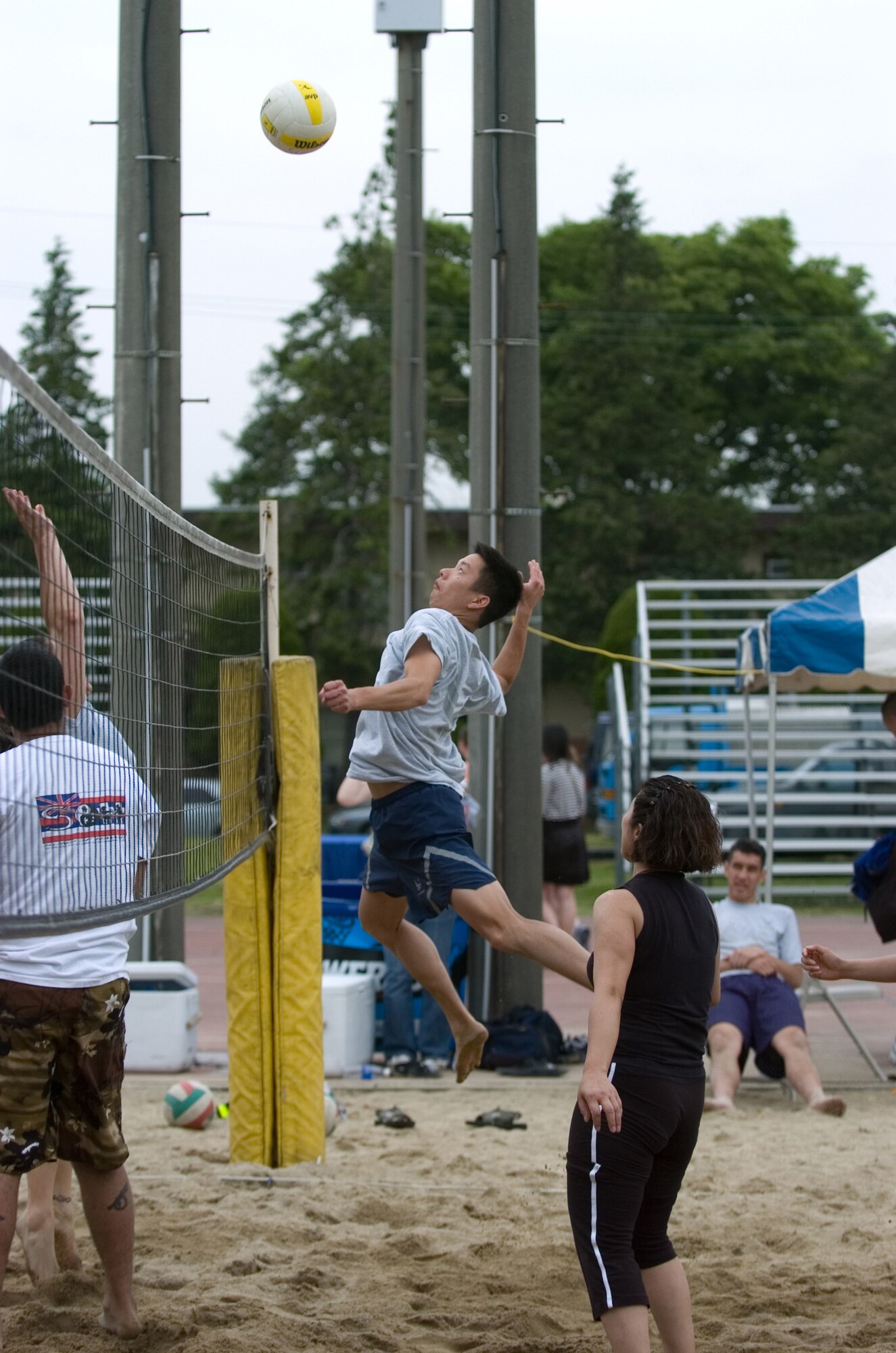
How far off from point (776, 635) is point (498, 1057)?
9.39ft

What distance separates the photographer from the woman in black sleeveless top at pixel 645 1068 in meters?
3.62

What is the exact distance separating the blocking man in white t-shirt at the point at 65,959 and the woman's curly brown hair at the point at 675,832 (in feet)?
4.43

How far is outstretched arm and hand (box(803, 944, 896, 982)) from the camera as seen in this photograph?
4.21 metres

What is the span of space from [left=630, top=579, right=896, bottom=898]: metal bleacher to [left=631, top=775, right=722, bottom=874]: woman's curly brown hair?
960 centimetres

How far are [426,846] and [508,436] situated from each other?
462cm

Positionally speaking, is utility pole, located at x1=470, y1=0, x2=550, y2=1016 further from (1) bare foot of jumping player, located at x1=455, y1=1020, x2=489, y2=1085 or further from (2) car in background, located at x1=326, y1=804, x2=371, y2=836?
(2) car in background, located at x1=326, y1=804, x2=371, y2=836

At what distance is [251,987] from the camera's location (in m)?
6.36

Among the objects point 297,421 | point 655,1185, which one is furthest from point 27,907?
point 297,421

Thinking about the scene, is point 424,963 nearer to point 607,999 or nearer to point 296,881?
point 296,881

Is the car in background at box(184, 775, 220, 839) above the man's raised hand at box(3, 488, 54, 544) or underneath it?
underneath

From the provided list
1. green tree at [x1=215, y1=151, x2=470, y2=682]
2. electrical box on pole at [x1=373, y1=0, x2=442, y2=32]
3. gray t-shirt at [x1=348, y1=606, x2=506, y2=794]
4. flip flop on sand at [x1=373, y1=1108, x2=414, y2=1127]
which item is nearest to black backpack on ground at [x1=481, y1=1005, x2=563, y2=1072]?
flip flop on sand at [x1=373, y1=1108, x2=414, y2=1127]

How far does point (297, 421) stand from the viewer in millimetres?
33000

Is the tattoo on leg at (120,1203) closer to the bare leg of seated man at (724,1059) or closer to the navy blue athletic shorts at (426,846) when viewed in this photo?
the navy blue athletic shorts at (426,846)

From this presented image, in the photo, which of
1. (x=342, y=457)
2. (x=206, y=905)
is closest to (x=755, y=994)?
(x=206, y=905)
